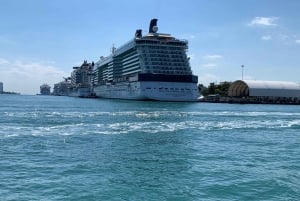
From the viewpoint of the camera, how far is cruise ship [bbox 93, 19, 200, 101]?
111 metres

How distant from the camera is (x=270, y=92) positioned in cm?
15000

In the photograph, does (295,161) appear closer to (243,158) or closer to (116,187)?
(243,158)

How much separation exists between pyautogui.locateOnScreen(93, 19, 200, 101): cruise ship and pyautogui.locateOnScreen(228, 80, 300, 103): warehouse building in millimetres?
33718

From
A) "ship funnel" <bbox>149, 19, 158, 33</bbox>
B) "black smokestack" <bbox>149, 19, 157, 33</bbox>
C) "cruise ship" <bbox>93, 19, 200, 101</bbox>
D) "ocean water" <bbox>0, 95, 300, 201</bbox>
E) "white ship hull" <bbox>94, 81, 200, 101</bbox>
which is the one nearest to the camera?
"ocean water" <bbox>0, 95, 300, 201</bbox>

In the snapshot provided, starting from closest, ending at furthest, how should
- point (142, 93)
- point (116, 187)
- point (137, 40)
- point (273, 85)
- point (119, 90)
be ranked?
point (116, 187), point (142, 93), point (137, 40), point (119, 90), point (273, 85)

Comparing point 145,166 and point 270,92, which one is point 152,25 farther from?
point 145,166

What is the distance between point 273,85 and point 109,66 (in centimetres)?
5989

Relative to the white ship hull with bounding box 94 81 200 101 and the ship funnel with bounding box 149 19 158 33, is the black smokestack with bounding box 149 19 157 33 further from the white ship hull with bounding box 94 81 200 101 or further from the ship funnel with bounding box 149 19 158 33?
the white ship hull with bounding box 94 81 200 101

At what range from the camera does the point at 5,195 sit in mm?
15016

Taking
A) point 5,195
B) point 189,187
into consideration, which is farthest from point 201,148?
point 5,195

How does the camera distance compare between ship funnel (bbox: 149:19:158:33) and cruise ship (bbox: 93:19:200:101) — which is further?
ship funnel (bbox: 149:19:158:33)

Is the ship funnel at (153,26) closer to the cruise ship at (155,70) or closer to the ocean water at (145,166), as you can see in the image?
the cruise ship at (155,70)

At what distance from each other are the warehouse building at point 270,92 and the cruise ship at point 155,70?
3372 centimetres

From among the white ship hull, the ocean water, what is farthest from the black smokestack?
the ocean water
